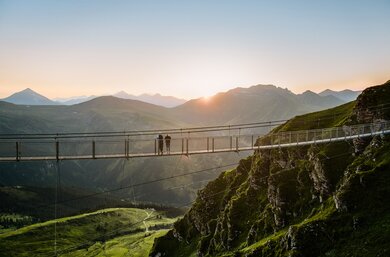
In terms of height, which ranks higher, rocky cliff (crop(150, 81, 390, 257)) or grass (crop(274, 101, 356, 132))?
grass (crop(274, 101, 356, 132))

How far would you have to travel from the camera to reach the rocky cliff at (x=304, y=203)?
6650 centimetres

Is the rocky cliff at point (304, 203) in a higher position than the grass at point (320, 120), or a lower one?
lower

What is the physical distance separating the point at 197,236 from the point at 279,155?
4543 cm

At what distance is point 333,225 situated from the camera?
2736 inches

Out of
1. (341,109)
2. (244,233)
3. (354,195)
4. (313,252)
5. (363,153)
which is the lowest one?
(244,233)

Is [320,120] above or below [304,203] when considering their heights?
above

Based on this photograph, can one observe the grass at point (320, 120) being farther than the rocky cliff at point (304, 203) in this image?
Yes

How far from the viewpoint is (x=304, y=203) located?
9006 cm

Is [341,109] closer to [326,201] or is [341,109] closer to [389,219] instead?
[326,201]

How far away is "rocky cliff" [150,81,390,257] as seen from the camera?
218 ft

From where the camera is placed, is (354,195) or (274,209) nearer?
(354,195)

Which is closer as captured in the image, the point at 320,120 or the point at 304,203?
the point at 304,203

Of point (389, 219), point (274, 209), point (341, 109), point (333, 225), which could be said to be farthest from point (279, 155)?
point (389, 219)

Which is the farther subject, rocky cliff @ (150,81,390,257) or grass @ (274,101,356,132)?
grass @ (274,101,356,132)
